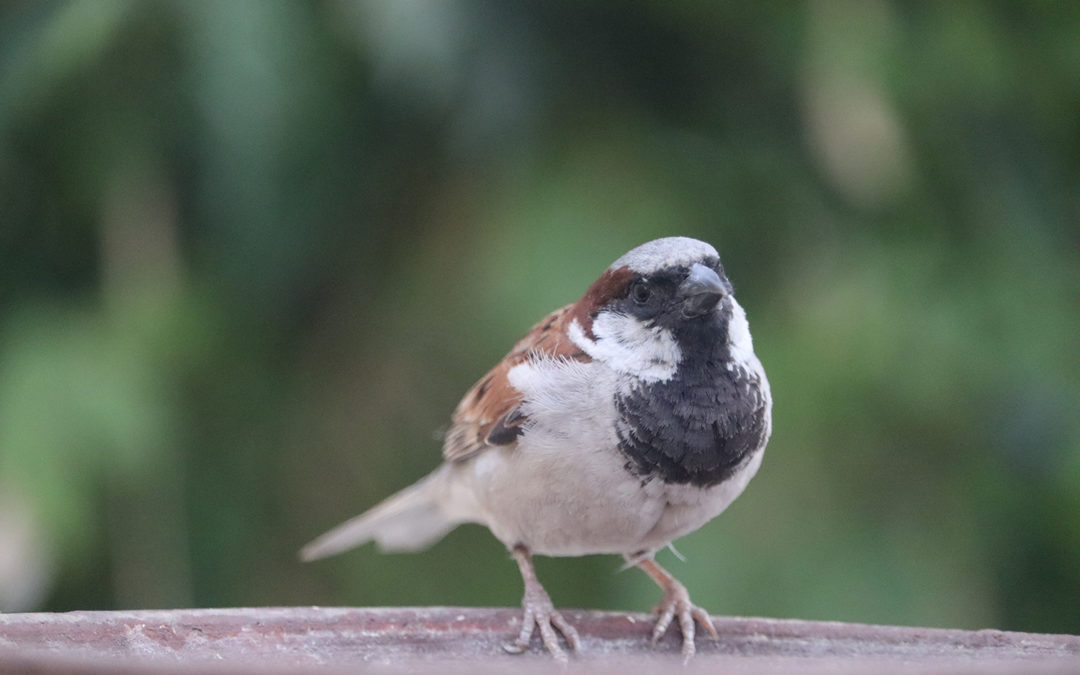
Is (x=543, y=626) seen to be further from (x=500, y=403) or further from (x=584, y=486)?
(x=500, y=403)

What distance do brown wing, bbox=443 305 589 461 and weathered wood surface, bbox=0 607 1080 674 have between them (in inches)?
14.9

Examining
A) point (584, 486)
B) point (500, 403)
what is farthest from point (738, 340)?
point (500, 403)

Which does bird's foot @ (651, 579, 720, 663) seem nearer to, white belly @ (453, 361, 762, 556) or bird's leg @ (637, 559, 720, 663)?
bird's leg @ (637, 559, 720, 663)

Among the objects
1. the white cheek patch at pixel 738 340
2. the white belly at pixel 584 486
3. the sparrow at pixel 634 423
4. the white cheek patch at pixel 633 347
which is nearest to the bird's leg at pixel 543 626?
the sparrow at pixel 634 423

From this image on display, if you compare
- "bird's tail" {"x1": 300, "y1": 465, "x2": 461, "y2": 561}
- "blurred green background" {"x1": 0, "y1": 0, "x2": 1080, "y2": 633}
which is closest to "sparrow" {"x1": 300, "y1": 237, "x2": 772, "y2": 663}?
"bird's tail" {"x1": 300, "y1": 465, "x2": 461, "y2": 561}

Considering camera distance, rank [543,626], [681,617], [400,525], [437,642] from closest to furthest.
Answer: [437,642]
[543,626]
[681,617]
[400,525]

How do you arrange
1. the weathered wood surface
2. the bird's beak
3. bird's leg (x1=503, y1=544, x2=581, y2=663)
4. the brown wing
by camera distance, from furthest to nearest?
the brown wing, bird's leg (x1=503, y1=544, x2=581, y2=663), the bird's beak, the weathered wood surface

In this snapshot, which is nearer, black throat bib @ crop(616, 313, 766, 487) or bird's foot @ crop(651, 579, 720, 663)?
black throat bib @ crop(616, 313, 766, 487)

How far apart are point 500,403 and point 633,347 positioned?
14.2 inches

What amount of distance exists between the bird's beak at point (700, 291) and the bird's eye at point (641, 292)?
3.4 inches

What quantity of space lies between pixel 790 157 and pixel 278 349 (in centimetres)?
158

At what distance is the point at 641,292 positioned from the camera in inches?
90.1

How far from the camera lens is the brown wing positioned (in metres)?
2.40

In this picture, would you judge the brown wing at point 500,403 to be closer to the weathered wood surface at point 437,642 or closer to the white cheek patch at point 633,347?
the white cheek patch at point 633,347
